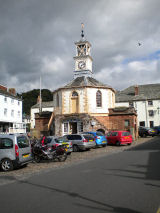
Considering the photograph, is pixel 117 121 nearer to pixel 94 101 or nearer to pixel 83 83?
pixel 94 101

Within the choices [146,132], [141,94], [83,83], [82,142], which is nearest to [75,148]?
[82,142]

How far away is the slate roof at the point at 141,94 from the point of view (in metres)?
52.5

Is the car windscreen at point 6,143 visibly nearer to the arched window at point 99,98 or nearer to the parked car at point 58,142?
the parked car at point 58,142

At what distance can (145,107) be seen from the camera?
2051 inches

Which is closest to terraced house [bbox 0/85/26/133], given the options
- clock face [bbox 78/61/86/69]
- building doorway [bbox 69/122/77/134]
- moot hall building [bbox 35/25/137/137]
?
moot hall building [bbox 35/25/137/137]

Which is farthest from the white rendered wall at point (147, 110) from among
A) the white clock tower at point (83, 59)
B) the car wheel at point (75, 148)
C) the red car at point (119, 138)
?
the car wheel at point (75, 148)

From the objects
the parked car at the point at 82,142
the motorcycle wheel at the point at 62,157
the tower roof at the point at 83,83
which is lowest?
the motorcycle wheel at the point at 62,157

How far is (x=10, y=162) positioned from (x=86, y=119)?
19485 millimetres

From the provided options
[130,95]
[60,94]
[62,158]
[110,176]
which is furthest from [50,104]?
[110,176]

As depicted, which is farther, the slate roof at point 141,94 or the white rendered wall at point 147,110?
the slate roof at point 141,94

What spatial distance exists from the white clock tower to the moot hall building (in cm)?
285

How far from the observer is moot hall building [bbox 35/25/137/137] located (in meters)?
30.1

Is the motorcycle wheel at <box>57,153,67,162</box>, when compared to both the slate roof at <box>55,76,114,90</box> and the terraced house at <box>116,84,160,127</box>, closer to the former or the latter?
the slate roof at <box>55,76,114,90</box>

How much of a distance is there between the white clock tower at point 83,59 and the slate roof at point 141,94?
20297mm
